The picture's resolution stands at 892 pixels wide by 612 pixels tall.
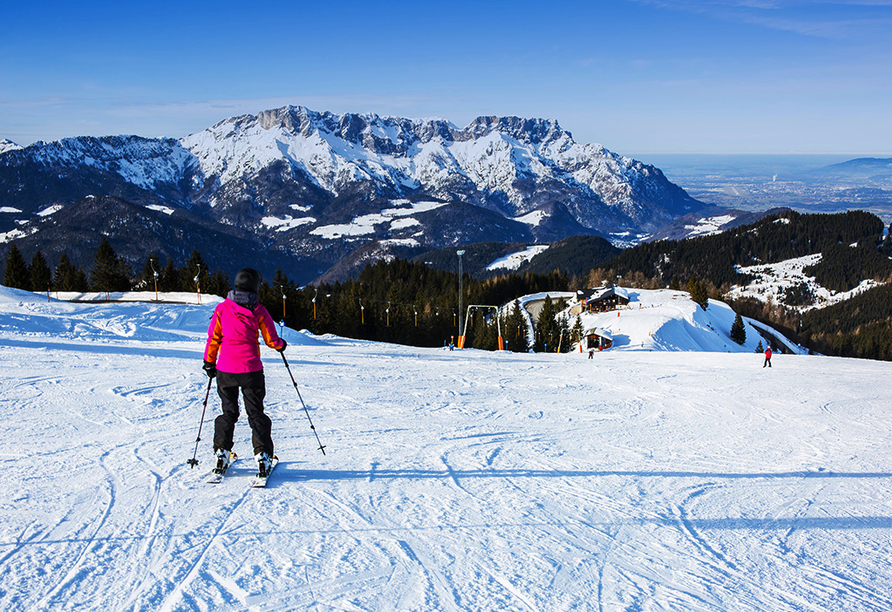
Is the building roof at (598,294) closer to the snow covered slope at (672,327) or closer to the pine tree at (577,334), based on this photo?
the snow covered slope at (672,327)

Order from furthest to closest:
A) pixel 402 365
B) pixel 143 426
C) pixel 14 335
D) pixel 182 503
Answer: pixel 14 335, pixel 402 365, pixel 143 426, pixel 182 503

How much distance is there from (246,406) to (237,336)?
0.76 m

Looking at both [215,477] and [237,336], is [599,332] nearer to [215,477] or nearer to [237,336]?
[215,477]

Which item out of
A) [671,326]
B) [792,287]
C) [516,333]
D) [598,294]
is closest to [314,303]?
[516,333]

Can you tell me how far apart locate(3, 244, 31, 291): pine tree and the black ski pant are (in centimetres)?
6846

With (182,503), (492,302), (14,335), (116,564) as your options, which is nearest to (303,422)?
(182,503)

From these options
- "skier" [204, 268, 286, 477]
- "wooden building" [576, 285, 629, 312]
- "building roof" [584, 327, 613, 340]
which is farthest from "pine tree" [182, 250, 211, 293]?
"skier" [204, 268, 286, 477]

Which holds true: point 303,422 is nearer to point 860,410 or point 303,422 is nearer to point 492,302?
point 860,410

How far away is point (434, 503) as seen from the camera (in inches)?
233

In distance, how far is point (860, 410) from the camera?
46.4 feet

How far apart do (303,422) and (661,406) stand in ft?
26.9

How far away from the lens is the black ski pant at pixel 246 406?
19.9ft

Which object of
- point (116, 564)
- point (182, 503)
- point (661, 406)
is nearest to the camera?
point (116, 564)

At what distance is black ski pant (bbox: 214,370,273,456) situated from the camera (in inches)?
239
